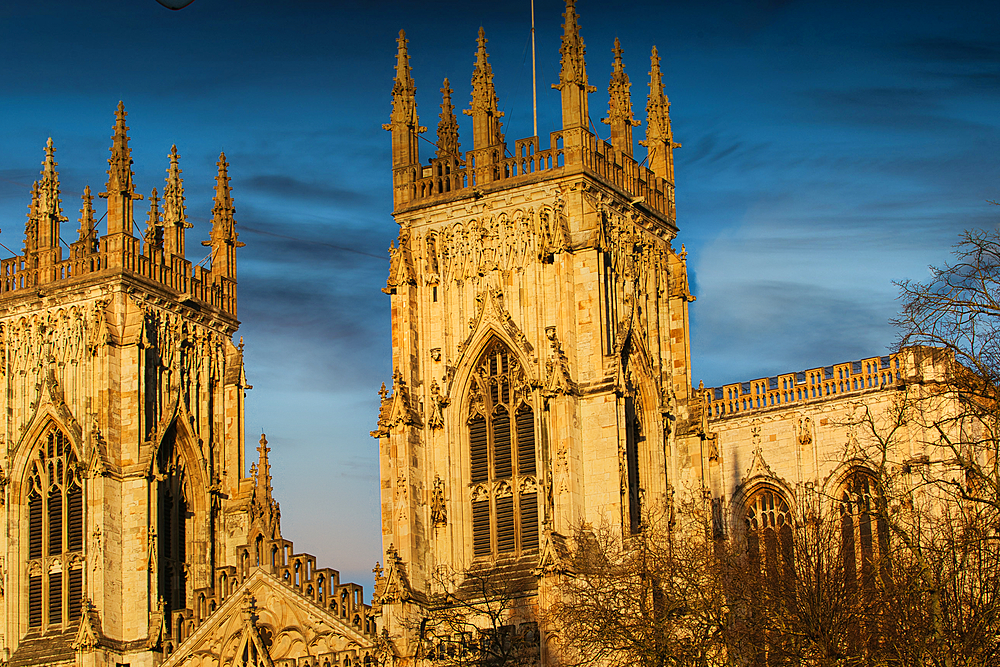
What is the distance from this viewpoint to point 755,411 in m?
53.2

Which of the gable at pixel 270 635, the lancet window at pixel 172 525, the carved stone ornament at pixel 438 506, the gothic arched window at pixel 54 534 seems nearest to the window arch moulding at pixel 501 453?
the carved stone ornament at pixel 438 506

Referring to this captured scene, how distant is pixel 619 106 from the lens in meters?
52.8

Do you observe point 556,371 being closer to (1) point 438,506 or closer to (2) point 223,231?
(1) point 438,506

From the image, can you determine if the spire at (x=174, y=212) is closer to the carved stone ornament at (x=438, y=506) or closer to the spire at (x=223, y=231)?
the spire at (x=223, y=231)

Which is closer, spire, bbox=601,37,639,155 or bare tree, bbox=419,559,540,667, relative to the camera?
bare tree, bbox=419,559,540,667

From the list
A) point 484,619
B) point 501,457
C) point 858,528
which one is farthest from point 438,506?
point 858,528

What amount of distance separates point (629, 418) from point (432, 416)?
5.05 meters

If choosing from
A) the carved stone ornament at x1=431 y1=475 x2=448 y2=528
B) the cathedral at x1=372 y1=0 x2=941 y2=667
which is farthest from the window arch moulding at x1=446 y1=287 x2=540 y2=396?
the carved stone ornament at x1=431 y1=475 x2=448 y2=528

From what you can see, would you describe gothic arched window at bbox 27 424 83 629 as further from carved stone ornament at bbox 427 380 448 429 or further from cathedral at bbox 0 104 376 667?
carved stone ornament at bbox 427 380 448 429

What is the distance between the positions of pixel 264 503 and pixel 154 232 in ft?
32.6

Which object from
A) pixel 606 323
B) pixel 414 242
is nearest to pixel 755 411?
pixel 606 323

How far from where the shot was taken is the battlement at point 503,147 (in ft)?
164

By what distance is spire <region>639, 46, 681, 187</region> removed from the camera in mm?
54562

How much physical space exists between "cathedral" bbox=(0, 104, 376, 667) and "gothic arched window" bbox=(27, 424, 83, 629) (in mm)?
40
